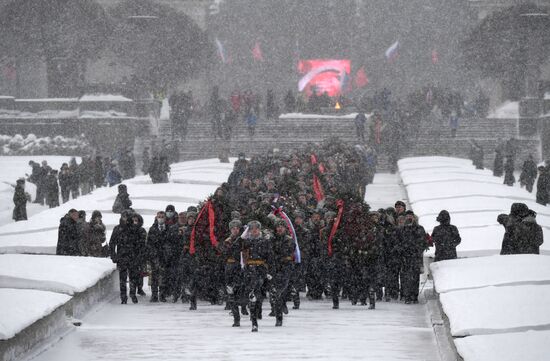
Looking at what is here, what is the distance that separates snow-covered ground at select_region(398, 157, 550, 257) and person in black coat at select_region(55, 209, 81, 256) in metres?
5.54

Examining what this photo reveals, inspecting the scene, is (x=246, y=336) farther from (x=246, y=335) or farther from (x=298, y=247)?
(x=298, y=247)

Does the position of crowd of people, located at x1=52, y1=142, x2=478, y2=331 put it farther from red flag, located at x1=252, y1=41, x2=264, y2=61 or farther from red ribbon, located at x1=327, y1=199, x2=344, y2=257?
red flag, located at x1=252, y1=41, x2=264, y2=61

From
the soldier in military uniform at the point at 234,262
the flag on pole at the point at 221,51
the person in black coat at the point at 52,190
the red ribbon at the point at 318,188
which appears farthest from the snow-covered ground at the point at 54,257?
the flag on pole at the point at 221,51

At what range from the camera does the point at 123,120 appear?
188 feet

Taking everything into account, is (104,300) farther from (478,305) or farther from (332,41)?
(332,41)

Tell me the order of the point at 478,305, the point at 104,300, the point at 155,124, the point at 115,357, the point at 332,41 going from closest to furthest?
the point at 115,357 < the point at 478,305 < the point at 104,300 < the point at 155,124 < the point at 332,41

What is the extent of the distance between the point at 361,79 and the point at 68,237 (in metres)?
52.0

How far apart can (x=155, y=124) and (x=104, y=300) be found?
Answer: 1481 inches

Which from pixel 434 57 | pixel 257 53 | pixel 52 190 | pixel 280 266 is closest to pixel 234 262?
pixel 280 266

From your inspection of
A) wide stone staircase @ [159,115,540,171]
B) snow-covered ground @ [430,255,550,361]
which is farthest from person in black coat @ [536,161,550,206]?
wide stone staircase @ [159,115,540,171]

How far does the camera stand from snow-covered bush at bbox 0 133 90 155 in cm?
5441

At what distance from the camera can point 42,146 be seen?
54.7m

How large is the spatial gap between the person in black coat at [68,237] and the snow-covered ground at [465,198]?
18.2ft

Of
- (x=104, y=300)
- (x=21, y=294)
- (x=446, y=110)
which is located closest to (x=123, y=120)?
(x=446, y=110)
